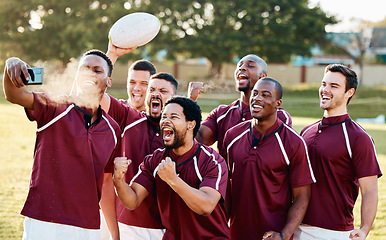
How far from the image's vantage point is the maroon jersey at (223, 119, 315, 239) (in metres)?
4.16

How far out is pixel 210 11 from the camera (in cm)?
4044

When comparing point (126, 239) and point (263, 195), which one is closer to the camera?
point (263, 195)

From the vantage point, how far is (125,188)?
374 centimetres

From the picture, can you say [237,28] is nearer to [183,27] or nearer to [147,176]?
[183,27]

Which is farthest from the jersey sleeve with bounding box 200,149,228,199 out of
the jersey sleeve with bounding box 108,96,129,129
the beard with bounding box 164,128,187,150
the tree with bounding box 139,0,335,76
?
the tree with bounding box 139,0,335,76

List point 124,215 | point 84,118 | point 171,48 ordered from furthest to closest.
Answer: point 171,48
point 124,215
point 84,118

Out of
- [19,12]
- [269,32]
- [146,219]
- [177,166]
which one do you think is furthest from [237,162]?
[19,12]

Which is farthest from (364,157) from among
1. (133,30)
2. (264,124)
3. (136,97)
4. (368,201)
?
(133,30)

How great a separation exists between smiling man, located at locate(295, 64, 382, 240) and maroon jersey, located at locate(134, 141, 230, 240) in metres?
0.97

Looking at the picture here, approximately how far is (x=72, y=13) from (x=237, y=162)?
39.6 m

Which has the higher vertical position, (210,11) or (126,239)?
(210,11)

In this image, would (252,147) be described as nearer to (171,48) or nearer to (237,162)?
(237,162)

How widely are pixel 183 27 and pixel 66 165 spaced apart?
3753cm

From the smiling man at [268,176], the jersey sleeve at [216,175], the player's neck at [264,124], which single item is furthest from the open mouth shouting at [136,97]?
the jersey sleeve at [216,175]
